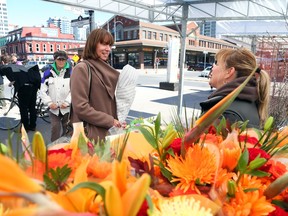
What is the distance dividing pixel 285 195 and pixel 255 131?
0.32 meters

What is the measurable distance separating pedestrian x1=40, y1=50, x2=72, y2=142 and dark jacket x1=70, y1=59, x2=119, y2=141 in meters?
1.63

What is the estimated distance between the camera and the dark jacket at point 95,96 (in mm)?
1916

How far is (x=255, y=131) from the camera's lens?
3.03 feet

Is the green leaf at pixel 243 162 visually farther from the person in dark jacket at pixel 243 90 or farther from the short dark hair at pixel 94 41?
the short dark hair at pixel 94 41

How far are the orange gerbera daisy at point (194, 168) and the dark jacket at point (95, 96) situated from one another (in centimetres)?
128

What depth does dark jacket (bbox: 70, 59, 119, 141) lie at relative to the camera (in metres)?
1.92

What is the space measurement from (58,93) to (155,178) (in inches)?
134

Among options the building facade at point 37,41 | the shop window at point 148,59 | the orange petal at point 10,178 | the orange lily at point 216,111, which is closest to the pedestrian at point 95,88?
the orange lily at point 216,111

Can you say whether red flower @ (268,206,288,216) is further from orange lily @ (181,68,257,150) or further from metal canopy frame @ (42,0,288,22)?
metal canopy frame @ (42,0,288,22)

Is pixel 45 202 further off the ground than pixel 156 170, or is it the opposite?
pixel 45 202

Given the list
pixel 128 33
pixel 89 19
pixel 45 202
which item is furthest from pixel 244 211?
pixel 128 33

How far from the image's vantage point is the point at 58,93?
3760mm

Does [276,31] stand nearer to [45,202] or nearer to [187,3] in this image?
[187,3]

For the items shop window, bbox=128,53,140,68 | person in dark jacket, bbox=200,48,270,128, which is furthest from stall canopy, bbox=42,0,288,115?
shop window, bbox=128,53,140,68
